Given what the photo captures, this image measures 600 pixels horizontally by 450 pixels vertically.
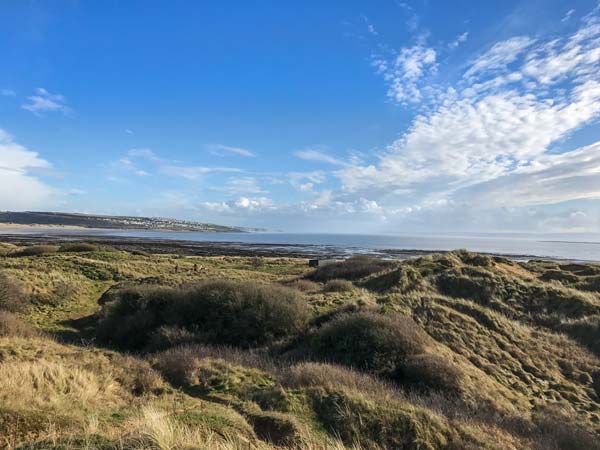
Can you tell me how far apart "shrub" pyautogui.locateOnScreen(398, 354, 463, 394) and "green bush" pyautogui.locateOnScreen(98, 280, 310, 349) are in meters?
5.36

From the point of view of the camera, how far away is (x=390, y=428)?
7.29 metres

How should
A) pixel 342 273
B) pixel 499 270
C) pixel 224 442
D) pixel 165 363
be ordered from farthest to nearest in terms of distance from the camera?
1. pixel 342 273
2. pixel 499 270
3. pixel 165 363
4. pixel 224 442

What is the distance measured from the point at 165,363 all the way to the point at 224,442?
6406 mm

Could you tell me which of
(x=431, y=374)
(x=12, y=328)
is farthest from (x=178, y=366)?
(x=12, y=328)

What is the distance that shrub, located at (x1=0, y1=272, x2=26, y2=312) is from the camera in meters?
18.5

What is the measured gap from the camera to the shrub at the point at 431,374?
36.1ft

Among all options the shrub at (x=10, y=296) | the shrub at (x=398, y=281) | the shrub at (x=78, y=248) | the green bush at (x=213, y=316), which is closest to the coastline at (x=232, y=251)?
the shrub at (x=78, y=248)

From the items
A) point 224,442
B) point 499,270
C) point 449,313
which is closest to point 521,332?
point 449,313

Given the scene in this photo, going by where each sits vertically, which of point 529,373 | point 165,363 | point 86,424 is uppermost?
point 86,424

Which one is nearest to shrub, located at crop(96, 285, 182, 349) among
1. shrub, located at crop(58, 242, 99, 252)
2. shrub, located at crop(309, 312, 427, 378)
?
shrub, located at crop(309, 312, 427, 378)

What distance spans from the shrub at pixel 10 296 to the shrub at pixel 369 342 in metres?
14.8

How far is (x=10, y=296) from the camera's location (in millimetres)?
18969

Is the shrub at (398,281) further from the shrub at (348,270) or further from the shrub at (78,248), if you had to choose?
the shrub at (78,248)

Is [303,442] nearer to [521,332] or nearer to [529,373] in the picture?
[529,373]
